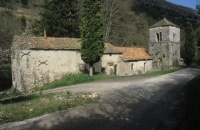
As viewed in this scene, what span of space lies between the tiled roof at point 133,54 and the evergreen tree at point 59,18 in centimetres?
704

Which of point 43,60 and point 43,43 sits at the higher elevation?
point 43,43

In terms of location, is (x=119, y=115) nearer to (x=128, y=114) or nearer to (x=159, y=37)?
(x=128, y=114)

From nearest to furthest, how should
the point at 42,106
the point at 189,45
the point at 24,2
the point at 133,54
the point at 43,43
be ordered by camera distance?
the point at 42,106 → the point at 43,43 → the point at 133,54 → the point at 189,45 → the point at 24,2

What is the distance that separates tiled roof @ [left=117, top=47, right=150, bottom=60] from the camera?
31391 mm

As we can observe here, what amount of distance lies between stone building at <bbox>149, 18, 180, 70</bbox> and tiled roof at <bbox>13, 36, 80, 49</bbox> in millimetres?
14137

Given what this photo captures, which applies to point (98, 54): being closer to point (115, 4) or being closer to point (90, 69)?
point (90, 69)

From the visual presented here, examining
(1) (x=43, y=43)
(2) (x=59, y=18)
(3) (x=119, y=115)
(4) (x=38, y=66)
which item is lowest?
(3) (x=119, y=115)

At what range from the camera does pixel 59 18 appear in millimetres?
32656

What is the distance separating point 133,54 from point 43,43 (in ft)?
42.0

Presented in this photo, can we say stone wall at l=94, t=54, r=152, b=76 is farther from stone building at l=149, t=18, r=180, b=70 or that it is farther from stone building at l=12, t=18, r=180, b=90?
stone building at l=149, t=18, r=180, b=70

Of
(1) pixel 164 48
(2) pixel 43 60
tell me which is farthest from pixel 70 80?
(1) pixel 164 48

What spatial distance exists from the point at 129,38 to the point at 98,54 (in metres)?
20.1

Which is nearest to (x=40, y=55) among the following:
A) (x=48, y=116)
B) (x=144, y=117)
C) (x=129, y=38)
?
(x=48, y=116)

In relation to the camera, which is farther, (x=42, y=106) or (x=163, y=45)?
(x=163, y=45)
